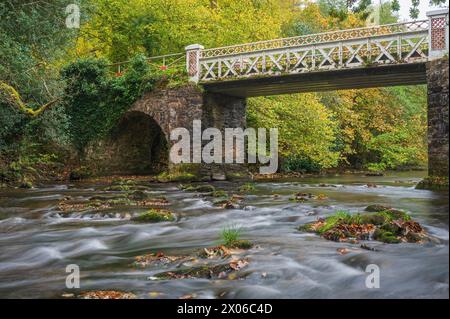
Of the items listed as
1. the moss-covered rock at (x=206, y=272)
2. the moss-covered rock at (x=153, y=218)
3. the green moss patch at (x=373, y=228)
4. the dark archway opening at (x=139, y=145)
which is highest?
the dark archway opening at (x=139, y=145)

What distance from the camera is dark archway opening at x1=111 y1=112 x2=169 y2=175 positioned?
24939mm

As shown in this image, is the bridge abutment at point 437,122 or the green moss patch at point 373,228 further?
the bridge abutment at point 437,122

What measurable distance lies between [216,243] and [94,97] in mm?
18089

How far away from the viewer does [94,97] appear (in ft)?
79.4

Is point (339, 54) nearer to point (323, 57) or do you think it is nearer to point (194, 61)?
point (323, 57)

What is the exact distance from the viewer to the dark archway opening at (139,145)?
81.8ft

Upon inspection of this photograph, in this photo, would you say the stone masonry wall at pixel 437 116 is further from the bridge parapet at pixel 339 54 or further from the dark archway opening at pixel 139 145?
the dark archway opening at pixel 139 145

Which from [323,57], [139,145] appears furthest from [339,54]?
[139,145]

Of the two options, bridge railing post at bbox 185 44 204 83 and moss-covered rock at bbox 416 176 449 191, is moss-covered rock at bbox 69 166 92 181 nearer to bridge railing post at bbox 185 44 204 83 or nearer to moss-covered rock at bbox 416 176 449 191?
bridge railing post at bbox 185 44 204 83

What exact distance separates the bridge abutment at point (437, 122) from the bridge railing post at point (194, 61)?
32.9ft

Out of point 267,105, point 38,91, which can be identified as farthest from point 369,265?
point 267,105

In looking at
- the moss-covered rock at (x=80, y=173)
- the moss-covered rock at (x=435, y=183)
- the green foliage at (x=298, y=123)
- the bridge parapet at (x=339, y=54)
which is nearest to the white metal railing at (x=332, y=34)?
the bridge parapet at (x=339, y=54)
